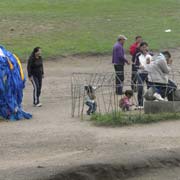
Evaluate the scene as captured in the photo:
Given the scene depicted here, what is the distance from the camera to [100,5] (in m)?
39.7

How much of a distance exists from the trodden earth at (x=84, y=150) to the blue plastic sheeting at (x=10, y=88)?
490mm

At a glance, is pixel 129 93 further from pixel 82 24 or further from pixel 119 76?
pixel 82 24

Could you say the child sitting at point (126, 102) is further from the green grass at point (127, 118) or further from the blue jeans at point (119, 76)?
the blue jeans at point (119, 76)

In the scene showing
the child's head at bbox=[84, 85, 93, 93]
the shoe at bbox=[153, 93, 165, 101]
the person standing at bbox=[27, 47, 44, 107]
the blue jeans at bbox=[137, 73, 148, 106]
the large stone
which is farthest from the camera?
the person standing at bbox=[27, 47, 44, 107]

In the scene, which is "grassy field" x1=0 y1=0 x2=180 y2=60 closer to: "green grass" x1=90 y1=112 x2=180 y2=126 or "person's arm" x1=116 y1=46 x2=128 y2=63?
"person's arm" x1=116 y1=46 x2=128 y2=63

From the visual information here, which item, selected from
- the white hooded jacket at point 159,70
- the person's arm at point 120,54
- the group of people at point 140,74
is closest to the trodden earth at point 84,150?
the group of people at point 140,74

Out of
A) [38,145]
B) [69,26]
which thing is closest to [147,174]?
[38,145]

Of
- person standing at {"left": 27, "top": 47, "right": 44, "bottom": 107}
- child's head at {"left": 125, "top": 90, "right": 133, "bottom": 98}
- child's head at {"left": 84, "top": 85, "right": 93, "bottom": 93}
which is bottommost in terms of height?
child's head at {"left": 125, "top": 90, "right": 133, "bottom": 98}

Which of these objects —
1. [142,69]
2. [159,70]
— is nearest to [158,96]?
[159,70]

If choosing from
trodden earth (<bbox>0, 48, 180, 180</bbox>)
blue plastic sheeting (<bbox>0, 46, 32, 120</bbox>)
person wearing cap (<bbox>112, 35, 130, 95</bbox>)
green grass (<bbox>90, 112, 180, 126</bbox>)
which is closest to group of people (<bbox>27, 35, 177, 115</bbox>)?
person wearing cap (<bbox>112, 35, 130, 95</bbox>)

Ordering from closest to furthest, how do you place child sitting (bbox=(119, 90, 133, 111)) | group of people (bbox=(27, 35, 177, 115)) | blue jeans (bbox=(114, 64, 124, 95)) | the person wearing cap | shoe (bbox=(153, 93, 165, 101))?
shoe (bbox=(153, 93, 165, 101))
group of people (bbox=(27, 35, 177, 115))
child sitting (bbox=(119, 90, 133, 111))
blue jeans (bbox=(114, 64, 124, 95))
the person wearing cap

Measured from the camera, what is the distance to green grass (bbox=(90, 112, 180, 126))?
15.5 m

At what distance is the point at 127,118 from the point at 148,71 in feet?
7.42

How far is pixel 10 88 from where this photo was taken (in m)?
17.4
